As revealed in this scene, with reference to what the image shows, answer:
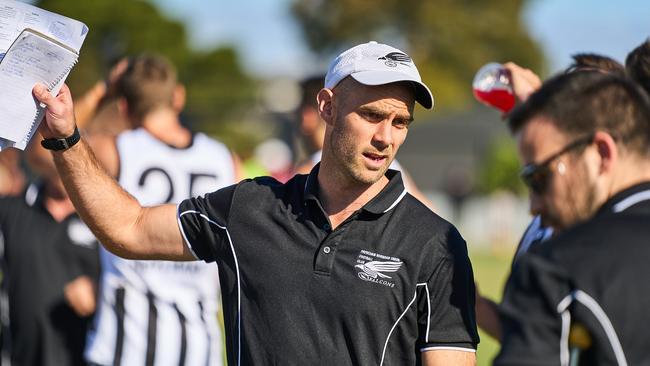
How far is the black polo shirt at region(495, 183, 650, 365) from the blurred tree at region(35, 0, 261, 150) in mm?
52463

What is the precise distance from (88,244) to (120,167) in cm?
128

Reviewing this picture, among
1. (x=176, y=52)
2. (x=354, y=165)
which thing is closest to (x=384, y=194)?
(x=354, y=165)

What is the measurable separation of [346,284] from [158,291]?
94.9 inches

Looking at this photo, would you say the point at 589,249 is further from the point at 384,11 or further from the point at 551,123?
the point at 384,11

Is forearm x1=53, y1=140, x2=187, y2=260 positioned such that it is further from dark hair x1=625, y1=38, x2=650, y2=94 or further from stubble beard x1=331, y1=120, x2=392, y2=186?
dark hair x1=625, y1=38, x2=650, y2=94

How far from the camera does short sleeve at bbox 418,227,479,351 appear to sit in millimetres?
3645

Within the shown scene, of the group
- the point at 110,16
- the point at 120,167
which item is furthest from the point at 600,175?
the point at 110,16

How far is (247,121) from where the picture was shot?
214 ft

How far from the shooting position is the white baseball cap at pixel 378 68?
148 inches

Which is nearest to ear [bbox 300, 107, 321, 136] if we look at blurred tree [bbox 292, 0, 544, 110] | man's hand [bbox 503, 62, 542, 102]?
man's hand [bbox 503, 62, 542, 102]

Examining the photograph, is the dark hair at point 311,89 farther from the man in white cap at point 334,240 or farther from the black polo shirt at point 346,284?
the black polo shirt at point 346,284

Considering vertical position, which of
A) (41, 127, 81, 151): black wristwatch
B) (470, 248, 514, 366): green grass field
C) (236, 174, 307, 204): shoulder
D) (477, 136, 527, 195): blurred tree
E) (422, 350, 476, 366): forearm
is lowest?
(470, 248, 514, 366): green grass field

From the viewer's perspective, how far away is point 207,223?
13.1 feet

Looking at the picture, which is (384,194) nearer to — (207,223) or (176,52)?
(207,223)
